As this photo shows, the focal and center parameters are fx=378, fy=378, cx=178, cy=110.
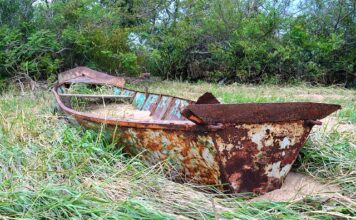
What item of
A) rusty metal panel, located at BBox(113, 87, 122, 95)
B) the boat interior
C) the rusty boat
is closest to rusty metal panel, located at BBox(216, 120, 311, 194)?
the rusty boat

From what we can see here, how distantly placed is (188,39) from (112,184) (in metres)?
9.04

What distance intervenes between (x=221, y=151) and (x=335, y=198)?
752 mm

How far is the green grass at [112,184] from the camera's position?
2.06 meters

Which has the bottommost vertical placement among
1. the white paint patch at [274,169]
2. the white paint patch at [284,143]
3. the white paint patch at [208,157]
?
the white paint patch at [274,169]

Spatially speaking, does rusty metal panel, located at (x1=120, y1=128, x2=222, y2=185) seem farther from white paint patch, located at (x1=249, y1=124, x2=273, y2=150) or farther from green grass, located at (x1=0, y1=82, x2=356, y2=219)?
white paint patch, located at (x1=249, y1=124, x2=273, y2=150)

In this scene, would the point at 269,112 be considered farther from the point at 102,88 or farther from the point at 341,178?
the point at 102,88

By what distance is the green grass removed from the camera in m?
2.06

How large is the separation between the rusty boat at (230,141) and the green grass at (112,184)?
0.13 m

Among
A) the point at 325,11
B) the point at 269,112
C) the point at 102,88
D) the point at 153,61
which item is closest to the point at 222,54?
the point at 153,61

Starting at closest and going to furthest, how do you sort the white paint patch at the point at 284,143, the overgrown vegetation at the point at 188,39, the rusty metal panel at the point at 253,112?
the rusty metal panel at the point at 253,112 < the white paint patch at the point at 284,143 < the overgrown vegetation at the point at 188,39

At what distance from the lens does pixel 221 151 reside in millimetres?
2453

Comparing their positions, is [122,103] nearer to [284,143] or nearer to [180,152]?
[180,152]

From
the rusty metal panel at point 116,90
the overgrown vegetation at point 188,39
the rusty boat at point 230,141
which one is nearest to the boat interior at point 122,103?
the rusty metal panel at point 116,90

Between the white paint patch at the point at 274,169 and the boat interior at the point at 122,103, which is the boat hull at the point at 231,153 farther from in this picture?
the boat interior at the point at 122,103
